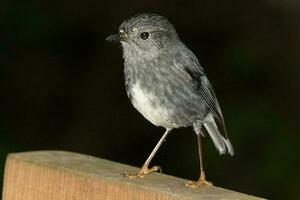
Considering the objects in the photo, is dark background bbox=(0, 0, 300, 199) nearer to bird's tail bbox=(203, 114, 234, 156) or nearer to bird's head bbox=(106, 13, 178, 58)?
bird's tail bbox=(203, 114, 234, 156)

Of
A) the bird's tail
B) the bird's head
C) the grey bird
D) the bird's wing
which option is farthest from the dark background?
the bird's head

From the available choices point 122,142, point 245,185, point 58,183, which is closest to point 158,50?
point 58,183

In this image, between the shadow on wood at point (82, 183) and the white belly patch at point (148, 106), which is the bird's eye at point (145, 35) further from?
the shadow on wood at point (82, 183)

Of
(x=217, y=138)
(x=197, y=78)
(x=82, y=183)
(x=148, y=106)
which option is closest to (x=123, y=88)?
(x=217, y=138)

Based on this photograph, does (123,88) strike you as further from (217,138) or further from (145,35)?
(145,35)

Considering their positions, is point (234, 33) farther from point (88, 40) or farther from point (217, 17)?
point (88, 40)
